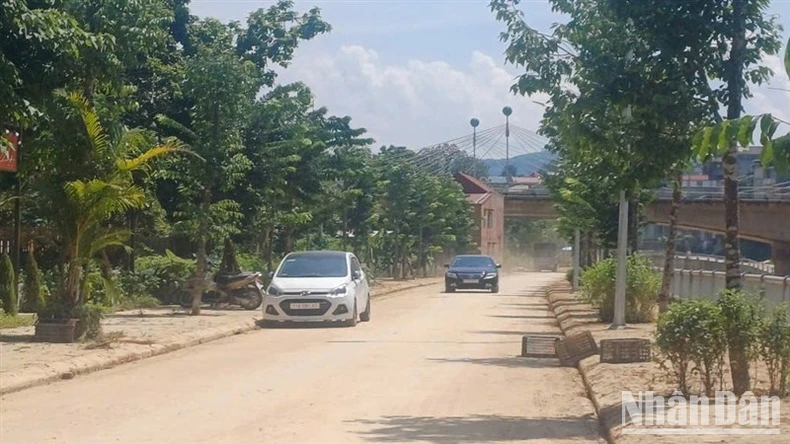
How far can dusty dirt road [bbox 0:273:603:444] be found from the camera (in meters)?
10.1

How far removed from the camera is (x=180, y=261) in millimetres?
30703

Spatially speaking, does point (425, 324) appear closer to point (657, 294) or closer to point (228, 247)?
point (657, 294)

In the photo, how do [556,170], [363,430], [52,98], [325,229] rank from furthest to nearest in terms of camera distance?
[325,229] → [556,170] → [52,98] → [363,430]

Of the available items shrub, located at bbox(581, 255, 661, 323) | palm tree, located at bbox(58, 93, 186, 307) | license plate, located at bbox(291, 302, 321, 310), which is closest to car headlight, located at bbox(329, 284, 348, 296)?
license plate, located at bbox(291, 302, 321, 310)

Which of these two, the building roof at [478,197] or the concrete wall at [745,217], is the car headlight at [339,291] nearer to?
the concrete wall at [745,217]

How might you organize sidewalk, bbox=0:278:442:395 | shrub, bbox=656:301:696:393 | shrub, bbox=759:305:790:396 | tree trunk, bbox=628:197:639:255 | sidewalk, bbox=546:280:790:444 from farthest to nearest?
tree trunk, bbox=628:197:639:255, sidewalk, bbox=0:278:442:395, shrub, bbox=656:301:696:393, shrub, bbox=759:305:790:396, sidewalk, bbox=546:280:790:444

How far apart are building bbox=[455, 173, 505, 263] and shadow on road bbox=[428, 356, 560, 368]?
71.7 m

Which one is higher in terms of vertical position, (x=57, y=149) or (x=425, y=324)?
(x=57, y=149)

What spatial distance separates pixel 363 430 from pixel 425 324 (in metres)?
15.3

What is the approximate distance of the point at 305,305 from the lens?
24016mm

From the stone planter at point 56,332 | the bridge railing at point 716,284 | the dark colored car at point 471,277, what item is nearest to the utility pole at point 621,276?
the bridge railing at point 716,284

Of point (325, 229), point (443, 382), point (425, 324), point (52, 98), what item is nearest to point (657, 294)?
point (425, 324)

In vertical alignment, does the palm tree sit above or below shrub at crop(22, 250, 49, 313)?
above

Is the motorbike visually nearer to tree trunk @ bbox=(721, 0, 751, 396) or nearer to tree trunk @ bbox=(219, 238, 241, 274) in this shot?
tree trunk @ bbox=(219, 238, 241, 274)
